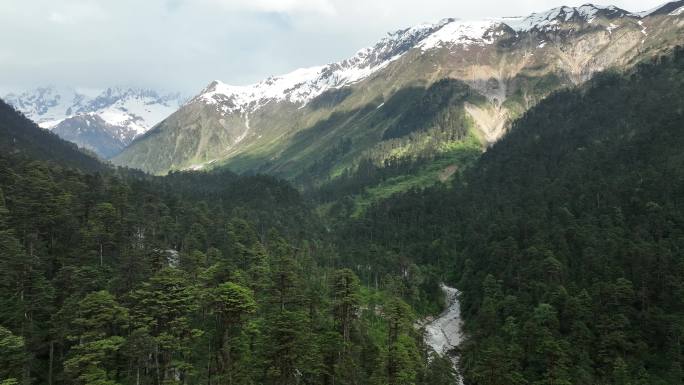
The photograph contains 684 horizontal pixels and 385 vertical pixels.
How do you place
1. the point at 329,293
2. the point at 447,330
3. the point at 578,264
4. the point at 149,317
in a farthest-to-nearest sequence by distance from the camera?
the point at 447,330 → the point at 578,264 → the point at 329,293 → the point at 149,317

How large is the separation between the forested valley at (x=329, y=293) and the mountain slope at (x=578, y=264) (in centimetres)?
50

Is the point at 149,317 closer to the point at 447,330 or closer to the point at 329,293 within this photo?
the point at 329,293

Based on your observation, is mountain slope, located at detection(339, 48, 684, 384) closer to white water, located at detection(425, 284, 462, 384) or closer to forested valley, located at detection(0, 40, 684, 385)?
forested valley, located at detection(0, 40, 684, 385)

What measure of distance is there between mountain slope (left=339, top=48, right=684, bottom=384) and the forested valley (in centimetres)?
50

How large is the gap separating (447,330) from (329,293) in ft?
131

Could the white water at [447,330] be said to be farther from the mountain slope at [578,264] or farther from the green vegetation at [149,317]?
the green vegetation at [149,317]

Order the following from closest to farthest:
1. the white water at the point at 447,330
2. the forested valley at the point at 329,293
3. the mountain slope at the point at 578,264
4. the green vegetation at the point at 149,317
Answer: the green vegetation at the point at 149,317
the forested valley at the point at 329,293
the mountain slope at the point at 578,264
the white water at the point at 447,330

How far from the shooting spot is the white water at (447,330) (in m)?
114

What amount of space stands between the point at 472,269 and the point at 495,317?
41.6m

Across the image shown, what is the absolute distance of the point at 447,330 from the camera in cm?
12744

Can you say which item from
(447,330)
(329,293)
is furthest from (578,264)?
(329,293)

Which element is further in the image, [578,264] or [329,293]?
[578,264]

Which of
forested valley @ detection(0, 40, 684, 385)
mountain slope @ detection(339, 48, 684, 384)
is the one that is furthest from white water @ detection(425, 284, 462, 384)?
mountain slope @ detection(339, 48, 684, 384)

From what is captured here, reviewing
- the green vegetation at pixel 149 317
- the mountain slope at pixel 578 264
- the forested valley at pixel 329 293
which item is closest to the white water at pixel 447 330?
the forested valley at pixel 329 293
